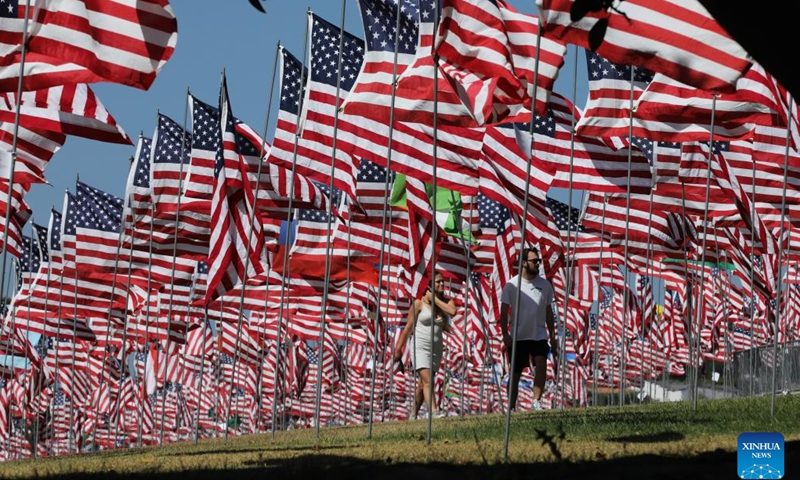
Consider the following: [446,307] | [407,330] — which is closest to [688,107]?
[446,307]

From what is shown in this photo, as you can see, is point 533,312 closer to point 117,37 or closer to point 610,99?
point 610,99

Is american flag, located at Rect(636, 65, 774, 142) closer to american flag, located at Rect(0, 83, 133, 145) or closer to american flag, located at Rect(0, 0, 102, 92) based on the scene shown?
american flag, located at Rect(0, 83, 133, 145)

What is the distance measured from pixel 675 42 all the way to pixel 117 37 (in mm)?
5680

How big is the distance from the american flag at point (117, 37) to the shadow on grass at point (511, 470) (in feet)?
22.3

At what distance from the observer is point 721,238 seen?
38.8 m

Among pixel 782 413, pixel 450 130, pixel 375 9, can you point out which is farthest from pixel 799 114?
pixel 782 413

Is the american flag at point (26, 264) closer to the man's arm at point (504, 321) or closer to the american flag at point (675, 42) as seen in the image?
the man's arm at point (504, 321)

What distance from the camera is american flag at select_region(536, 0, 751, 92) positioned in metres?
12.4

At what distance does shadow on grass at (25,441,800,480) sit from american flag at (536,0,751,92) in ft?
15.0

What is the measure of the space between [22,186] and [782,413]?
16.1m

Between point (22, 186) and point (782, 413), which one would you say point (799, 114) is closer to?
point (782, 413)

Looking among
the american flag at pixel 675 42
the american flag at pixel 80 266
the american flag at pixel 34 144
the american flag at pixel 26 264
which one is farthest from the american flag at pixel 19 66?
the american flag at pixel 26 264

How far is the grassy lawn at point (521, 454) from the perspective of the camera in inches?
304

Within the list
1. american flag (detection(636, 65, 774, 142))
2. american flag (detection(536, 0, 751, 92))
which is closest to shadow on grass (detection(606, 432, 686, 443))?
american flag (detection(536, 0, 751, 92))
